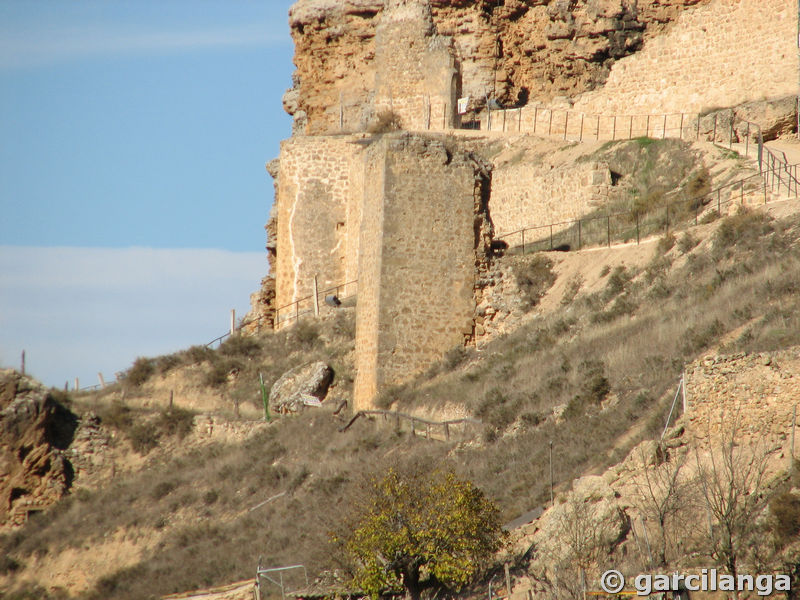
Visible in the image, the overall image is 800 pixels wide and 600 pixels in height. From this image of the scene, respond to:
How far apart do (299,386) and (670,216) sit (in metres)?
8.17

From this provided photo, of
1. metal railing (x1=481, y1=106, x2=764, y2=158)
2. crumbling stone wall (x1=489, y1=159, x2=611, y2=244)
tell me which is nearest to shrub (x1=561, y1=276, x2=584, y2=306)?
crumbling stone wall (x1=489, y1=159, x2=611, y2=244)

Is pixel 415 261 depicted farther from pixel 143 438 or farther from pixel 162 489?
pixel 143 438

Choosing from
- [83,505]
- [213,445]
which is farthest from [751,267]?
[83,505]

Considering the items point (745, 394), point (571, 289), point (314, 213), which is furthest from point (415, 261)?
point (745, 394)

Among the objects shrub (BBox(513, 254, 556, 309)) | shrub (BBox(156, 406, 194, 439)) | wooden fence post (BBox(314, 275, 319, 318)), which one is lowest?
shrub (BBox(156, 406, 194, 439))

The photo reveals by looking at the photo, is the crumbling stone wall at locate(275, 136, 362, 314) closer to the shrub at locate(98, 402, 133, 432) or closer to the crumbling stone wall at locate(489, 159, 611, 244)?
the crumbling stone wall at locate(489, 159, 611, 244)

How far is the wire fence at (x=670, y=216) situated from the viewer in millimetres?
24047

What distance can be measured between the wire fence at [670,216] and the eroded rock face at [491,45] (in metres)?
10.3

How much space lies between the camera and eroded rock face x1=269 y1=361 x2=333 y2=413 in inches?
1047

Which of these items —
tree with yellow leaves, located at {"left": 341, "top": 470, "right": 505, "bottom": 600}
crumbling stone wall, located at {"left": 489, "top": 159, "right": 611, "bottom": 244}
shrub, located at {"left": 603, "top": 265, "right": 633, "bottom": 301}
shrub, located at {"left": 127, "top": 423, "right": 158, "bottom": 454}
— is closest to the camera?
tree with yellow leaves, located at {"left": 341, "top": 470, "right": 505, "bottom": 600}

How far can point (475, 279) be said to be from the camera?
24594 mm

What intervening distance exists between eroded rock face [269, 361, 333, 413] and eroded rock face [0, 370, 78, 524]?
4788 mm

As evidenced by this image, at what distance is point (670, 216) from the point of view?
25.6 meters

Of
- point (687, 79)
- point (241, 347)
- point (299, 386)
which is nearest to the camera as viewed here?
point (299, 386)
